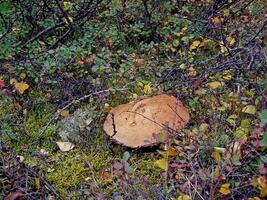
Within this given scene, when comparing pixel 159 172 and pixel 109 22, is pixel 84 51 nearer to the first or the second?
pixel 109 22

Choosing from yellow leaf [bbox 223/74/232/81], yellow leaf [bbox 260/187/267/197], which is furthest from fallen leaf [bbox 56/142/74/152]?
yellow leaf [bbox 260/187/267/197]

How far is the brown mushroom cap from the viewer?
9.05ft

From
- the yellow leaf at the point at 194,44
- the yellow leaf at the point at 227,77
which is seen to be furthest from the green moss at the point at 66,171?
the yellow leaf at the point at 194,44

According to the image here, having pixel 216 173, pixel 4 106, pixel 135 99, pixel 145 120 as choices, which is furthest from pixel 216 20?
pixel 216 173

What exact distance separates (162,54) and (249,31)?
81 centimetres

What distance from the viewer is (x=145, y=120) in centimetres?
282

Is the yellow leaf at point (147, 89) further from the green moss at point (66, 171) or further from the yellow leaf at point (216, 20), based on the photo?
the yellow leaf at point (216, 20)

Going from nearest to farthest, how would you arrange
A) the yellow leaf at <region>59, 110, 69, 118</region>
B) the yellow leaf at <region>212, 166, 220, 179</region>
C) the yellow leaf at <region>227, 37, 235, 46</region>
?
the yellow leaf at <region>212, 166, 220, 179</region>
the yellow leaf at <region>59, 110, 69, 118</region>
the yellow leaf at <region>227, 37, 235, 46</region>

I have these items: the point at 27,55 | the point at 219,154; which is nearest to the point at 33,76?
the point at 27,55

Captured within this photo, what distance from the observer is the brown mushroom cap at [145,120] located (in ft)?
9.05

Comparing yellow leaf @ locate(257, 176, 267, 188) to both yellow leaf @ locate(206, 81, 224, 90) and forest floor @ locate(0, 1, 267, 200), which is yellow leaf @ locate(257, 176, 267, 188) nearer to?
forest floor @ locate(0, 1, 267, 200)

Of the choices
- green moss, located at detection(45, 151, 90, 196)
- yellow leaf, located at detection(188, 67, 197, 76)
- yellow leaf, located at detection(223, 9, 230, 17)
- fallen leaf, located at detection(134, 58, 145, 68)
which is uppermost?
yellow leaf, located at detection(223, 9, 230, 17)

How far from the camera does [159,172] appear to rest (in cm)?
266

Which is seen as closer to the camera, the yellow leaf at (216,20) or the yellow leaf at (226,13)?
the yellow leaf at (216,20)
